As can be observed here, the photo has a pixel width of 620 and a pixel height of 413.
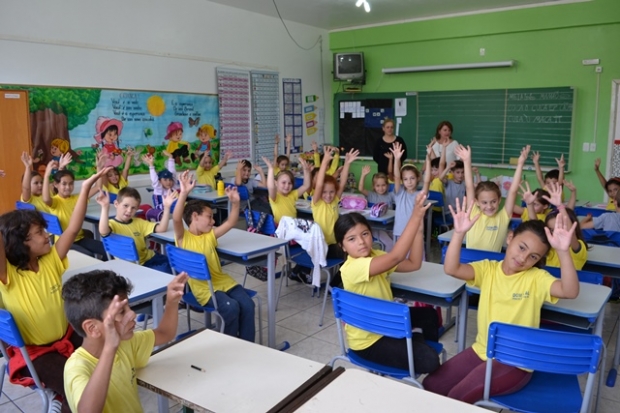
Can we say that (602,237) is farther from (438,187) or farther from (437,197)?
(438,187)

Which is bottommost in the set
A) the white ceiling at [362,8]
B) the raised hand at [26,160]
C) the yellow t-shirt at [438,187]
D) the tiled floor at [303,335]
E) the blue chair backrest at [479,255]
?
the tiled floor at [303,335]

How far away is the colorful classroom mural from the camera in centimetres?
564

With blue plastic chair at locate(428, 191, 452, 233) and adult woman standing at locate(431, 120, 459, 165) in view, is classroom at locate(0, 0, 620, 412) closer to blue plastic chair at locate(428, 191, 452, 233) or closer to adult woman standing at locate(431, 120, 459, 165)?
blue plastic chair at locate(428, 191, 452, 233)

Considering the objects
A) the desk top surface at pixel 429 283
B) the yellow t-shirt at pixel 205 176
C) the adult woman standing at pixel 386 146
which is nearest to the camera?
the desk top surface at pixel 429 283

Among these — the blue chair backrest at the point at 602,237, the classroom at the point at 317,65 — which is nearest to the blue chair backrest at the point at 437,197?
the classroom at the point at 317,65

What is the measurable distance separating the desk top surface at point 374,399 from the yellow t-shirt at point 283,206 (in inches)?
131

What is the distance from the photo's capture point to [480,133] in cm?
783

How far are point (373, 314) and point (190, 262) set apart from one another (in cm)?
137

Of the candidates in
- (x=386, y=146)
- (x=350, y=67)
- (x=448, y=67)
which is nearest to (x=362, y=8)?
(x=350, y=67)

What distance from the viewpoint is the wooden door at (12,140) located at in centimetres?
532

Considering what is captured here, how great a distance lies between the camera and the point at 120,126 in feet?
20.9

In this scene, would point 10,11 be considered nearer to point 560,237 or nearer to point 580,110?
point 560,237

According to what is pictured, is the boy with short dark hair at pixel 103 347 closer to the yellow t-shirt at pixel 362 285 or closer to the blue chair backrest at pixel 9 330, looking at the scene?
the blue chair backrest at pixel 9 330

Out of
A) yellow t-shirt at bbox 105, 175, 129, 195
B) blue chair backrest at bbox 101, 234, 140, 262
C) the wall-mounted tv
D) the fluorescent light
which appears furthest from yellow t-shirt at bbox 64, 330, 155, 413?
the wall-mounted tv
